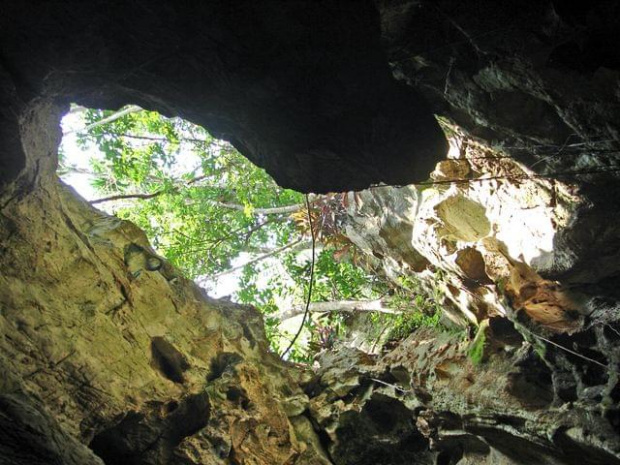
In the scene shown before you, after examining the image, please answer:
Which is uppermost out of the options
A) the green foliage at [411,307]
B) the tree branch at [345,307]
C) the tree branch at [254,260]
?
the tree branch at [254,260]

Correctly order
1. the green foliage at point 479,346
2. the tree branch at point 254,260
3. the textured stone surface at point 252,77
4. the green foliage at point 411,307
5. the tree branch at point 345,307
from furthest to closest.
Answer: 1. the tree branch at point 254,260
2. the tree branch at point 345,307
3. the green foliage at point 411,307
4. the green foliage at point 479,346
5. the textured stone surface at point 252,77

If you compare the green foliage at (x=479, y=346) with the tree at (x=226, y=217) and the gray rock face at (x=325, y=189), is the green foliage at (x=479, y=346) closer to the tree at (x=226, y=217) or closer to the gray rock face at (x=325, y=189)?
the gray rock face at (x=325, y=189)

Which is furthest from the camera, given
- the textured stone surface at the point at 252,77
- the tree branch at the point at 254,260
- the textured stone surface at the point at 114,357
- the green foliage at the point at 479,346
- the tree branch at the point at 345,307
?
the tree branch at the point at 254,260

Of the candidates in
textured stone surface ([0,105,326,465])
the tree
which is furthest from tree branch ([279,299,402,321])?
textured stone surface ([0,105,326,465])

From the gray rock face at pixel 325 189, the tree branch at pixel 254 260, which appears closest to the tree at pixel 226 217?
the tree branch at pixel 254 260

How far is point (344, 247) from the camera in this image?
1102 centimetres

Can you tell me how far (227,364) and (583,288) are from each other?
5144 mm

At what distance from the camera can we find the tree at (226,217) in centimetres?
1064

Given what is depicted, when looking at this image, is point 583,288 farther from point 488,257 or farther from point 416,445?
point 416,445

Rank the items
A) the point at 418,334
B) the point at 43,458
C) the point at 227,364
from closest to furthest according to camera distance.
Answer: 1. the point at 43,458
2. the point at 227,364
3. the point at 418,334

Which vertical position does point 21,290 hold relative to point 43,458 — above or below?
above

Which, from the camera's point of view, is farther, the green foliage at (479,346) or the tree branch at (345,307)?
the tree branch at (345,307)

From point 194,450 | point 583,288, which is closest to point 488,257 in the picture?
point 583,288

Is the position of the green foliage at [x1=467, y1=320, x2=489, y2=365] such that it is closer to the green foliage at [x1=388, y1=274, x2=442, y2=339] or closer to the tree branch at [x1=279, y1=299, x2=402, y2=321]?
the green foliage at [x1=388, y1=274, x2=442, y2=339]
